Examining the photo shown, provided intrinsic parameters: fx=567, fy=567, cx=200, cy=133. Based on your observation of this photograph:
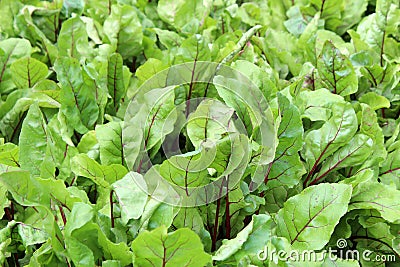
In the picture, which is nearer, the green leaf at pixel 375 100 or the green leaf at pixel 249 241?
the green leaf at pixel 249 241

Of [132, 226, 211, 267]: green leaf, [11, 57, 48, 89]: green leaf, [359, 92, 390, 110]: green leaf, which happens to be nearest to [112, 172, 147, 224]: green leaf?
[132, 226, 211, 267]: green leaf

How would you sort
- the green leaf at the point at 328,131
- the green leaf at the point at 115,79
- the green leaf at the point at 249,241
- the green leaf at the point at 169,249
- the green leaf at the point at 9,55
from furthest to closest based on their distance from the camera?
the green leaf at the point at 9,55 → the green leaf at the point at 115,79 → the green leaf at the point at 328,131 → the green leaf at the point at 249,241 → the green leaf at the point at 169,249

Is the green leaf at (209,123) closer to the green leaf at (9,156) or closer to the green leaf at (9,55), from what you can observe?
the green leaf at (9,156)

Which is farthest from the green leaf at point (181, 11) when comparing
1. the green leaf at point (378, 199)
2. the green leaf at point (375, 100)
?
the green leaf at point (378, 199)

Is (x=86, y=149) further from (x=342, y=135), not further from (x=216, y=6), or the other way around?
(x=216, y=6)

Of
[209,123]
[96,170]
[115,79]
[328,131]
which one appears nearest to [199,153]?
[209,123]

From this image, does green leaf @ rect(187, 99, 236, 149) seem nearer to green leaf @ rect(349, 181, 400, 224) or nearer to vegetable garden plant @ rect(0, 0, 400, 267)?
vegetable garden plant @ rect(0, 0, 400, 267)
